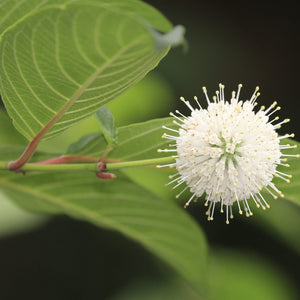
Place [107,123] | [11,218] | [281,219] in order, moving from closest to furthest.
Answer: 1. [107,123]
2. [11,218]
3. [281,219]

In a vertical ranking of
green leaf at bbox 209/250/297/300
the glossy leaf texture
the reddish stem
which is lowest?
green leaf at bbox 209/250/297/300

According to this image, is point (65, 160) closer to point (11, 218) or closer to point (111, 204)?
point (111, 204)

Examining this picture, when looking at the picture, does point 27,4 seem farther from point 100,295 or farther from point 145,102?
point 100,295

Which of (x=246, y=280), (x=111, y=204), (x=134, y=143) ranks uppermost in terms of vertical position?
(x=134, y=143)

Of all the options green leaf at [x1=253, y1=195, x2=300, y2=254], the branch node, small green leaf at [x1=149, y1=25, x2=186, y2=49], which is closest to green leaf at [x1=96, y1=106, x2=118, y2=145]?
the branch node

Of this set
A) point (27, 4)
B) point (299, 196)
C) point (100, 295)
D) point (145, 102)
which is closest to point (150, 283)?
point (100, 295)

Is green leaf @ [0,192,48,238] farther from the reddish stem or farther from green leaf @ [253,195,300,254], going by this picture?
green leaf @ [253,195,300,254]

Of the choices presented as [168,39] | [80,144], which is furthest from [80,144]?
[168,39]
